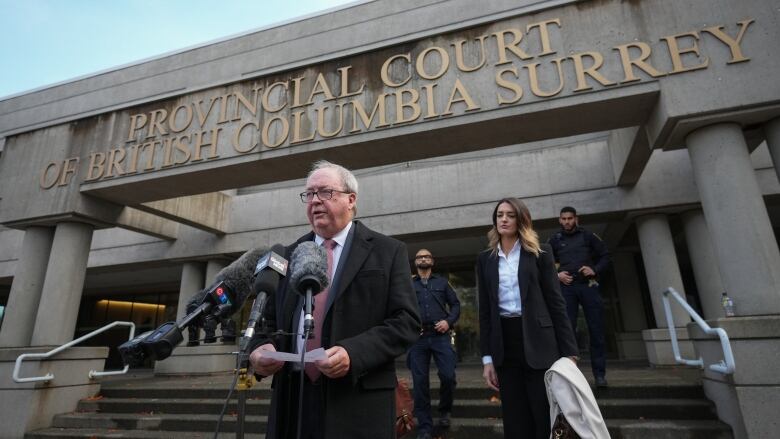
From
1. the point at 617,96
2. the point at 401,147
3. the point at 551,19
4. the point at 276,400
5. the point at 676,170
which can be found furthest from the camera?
the point at 676,170

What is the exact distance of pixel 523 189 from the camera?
29.8 ft

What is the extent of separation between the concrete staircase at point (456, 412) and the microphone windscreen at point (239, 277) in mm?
4038

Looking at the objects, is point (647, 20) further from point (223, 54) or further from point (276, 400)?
point (223, 54)

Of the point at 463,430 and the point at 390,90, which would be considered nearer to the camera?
the point at 463,430

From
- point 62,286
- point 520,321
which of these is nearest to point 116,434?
point 62,286

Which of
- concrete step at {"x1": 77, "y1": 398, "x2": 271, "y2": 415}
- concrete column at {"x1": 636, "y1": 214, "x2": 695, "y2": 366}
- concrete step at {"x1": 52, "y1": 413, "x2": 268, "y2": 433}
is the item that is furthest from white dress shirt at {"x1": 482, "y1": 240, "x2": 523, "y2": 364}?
concrete column at {"x1": 636, "y1": 214, "x2": 695, "y2": 366}

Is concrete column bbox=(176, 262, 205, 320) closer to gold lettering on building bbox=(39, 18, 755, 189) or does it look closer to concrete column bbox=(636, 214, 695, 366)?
gold lettering on building bbox=(39, 18, 755, 189)

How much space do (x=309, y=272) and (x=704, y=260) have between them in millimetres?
9416

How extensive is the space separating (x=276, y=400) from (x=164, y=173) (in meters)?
6.23

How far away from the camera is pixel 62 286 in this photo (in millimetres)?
7348

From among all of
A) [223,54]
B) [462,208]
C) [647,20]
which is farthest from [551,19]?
[223,54]

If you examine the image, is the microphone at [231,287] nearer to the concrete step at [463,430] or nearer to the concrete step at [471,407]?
the concrete step at [463,430]

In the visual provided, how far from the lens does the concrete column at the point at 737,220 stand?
4.48 m

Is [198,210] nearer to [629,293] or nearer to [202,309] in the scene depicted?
[202,309]
